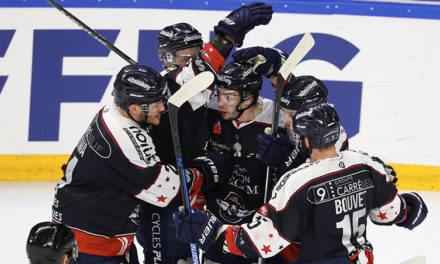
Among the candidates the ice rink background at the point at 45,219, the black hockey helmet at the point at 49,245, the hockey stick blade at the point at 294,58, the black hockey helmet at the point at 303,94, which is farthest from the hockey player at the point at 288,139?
the ice rink background at the point at 45,219

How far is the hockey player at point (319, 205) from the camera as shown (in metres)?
2.66

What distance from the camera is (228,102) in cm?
340

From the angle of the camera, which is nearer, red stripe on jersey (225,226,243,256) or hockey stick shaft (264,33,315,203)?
red stripe on jersey (225,226,243,256)

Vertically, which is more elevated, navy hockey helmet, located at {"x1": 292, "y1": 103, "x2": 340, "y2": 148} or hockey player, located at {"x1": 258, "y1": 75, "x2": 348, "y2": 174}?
navy hockey helmet, located at {"x1": 292, "y1": 103, "x2": 340, "y2": 148}

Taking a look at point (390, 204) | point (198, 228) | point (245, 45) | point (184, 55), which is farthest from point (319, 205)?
point (245, 45)

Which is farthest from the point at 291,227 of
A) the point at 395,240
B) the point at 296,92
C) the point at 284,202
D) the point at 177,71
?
the point at 395,240

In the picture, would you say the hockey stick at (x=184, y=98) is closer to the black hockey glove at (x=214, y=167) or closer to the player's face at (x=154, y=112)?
the player's face at (x=154, y=112)

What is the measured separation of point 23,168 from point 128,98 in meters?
3.03

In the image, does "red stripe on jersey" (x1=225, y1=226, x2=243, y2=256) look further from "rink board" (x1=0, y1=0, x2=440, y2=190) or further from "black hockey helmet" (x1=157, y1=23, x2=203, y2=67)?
"rink board" (x1=0, y1=0, x2=440, y2=190)

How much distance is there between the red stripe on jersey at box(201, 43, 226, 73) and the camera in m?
3.29

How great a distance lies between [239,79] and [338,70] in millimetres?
2536

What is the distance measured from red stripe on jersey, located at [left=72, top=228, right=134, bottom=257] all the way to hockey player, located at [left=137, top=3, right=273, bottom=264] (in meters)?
0.19

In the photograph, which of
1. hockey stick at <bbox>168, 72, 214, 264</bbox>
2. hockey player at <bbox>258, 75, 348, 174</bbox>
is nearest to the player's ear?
hockey stick at <bbox>168, 72, 214, 264</bbox>

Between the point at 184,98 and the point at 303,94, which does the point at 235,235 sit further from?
the point at 303,94
